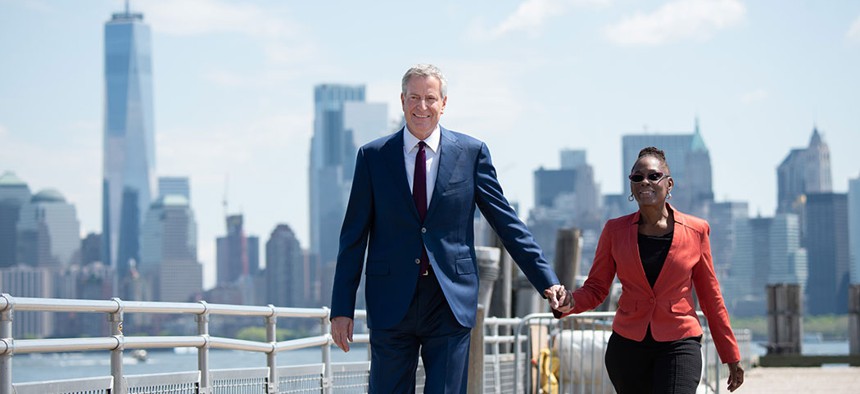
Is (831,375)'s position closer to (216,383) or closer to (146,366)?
(216,383)

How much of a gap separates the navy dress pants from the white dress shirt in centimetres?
40

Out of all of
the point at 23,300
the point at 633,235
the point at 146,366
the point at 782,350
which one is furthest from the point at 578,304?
the point at 146,366

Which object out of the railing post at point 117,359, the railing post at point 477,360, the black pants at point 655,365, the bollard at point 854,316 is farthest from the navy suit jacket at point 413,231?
the bollard at point 854,316

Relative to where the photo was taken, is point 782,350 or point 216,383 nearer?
point 216,383

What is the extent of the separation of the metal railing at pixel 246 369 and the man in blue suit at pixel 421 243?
1.61 m

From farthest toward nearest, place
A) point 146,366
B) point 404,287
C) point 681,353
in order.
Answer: point 146,366
point 681,353
point 404,287

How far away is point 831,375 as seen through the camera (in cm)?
2245

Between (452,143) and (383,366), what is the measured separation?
37.3 inches

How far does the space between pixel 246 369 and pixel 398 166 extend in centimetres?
335

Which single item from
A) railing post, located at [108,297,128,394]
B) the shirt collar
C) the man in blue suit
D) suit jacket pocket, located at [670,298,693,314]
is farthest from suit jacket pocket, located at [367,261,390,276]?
railing post, located at [108,297,128,394]

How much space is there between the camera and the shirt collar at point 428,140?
6.16m

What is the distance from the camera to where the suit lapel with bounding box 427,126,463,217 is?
6.07 m

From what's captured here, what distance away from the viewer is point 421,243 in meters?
6.03

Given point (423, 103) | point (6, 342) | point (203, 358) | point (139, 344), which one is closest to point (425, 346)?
point (423, 103)
